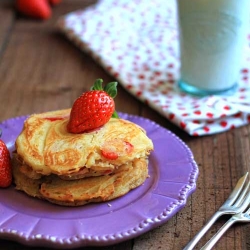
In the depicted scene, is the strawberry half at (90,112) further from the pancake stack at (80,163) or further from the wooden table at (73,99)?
the wooden table at (73,99)

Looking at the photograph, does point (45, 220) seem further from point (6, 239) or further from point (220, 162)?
point (220, 162)

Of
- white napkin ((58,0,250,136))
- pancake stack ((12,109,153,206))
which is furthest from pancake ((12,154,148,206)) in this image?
white napkin ((58,0,250,136))

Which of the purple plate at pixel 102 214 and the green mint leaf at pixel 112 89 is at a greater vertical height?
the green mint leaf at pixel 112 89

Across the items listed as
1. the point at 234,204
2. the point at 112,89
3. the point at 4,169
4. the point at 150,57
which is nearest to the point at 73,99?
the point at 150,57

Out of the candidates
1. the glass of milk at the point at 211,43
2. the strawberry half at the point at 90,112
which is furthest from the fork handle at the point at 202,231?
the glass of milk at the point at 211,43

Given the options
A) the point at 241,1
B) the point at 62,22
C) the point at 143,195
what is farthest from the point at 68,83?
the point at 143,195

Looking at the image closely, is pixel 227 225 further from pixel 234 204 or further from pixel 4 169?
pixel 4 169

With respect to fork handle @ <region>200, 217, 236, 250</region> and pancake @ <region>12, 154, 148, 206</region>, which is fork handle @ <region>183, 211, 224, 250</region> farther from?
pancake @ <region>12, 154, 148, 206</region>
